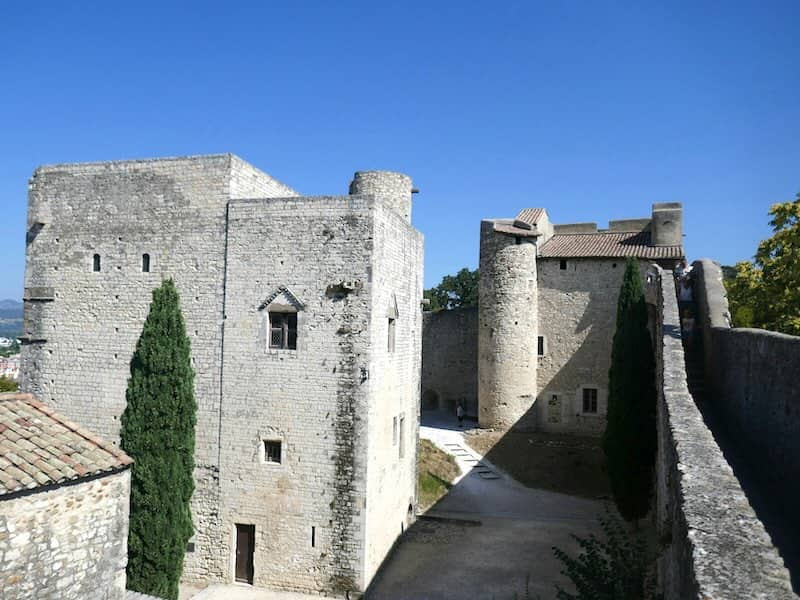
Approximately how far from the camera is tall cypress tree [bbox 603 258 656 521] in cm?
1636

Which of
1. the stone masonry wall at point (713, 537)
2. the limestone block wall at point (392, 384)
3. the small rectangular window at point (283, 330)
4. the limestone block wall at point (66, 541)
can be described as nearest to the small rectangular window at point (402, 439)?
the limestone block wall at point (392, 384)

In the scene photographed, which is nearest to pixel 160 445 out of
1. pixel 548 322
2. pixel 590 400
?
pixel 548 322

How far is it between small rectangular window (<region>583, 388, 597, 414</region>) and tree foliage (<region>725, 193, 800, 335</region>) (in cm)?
715

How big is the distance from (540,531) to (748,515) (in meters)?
13.7

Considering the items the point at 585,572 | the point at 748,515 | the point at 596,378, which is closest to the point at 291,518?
the point at 585,572

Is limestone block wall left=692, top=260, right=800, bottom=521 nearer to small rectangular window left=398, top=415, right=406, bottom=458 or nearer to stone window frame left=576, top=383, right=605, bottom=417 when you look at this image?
small rectangular window left=398, top=415, right=406, bottom=458

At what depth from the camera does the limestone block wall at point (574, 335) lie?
25.6 m

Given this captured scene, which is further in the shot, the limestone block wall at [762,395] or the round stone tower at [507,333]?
the round stone tower at [507,333]

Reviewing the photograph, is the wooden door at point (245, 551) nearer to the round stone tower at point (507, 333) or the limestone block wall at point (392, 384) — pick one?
the limestone block wall at point (392, 384)

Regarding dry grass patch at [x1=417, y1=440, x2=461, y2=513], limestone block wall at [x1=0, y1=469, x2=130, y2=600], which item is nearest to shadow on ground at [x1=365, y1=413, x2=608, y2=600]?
dry grass patch at [x1=417, y1=440, x2=461, y2=513]

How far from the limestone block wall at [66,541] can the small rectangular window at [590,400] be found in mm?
20860

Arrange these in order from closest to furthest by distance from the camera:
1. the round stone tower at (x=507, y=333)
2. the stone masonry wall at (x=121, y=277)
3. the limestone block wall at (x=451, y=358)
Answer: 1. the stone masonry wall at (x=121, y=277)
2. the round stone tower at (x=507, y=333)
3. the limestone block wall at (x=451, y=358)

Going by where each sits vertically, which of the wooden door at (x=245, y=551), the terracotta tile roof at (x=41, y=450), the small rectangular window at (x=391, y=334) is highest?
the small rectangular window at (x=391, y=334)

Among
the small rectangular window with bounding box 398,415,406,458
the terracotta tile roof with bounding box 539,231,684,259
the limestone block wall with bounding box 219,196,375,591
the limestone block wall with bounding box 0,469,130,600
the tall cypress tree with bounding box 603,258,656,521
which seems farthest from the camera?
the terracotta tile roof with bounding box 539,231,684,259
